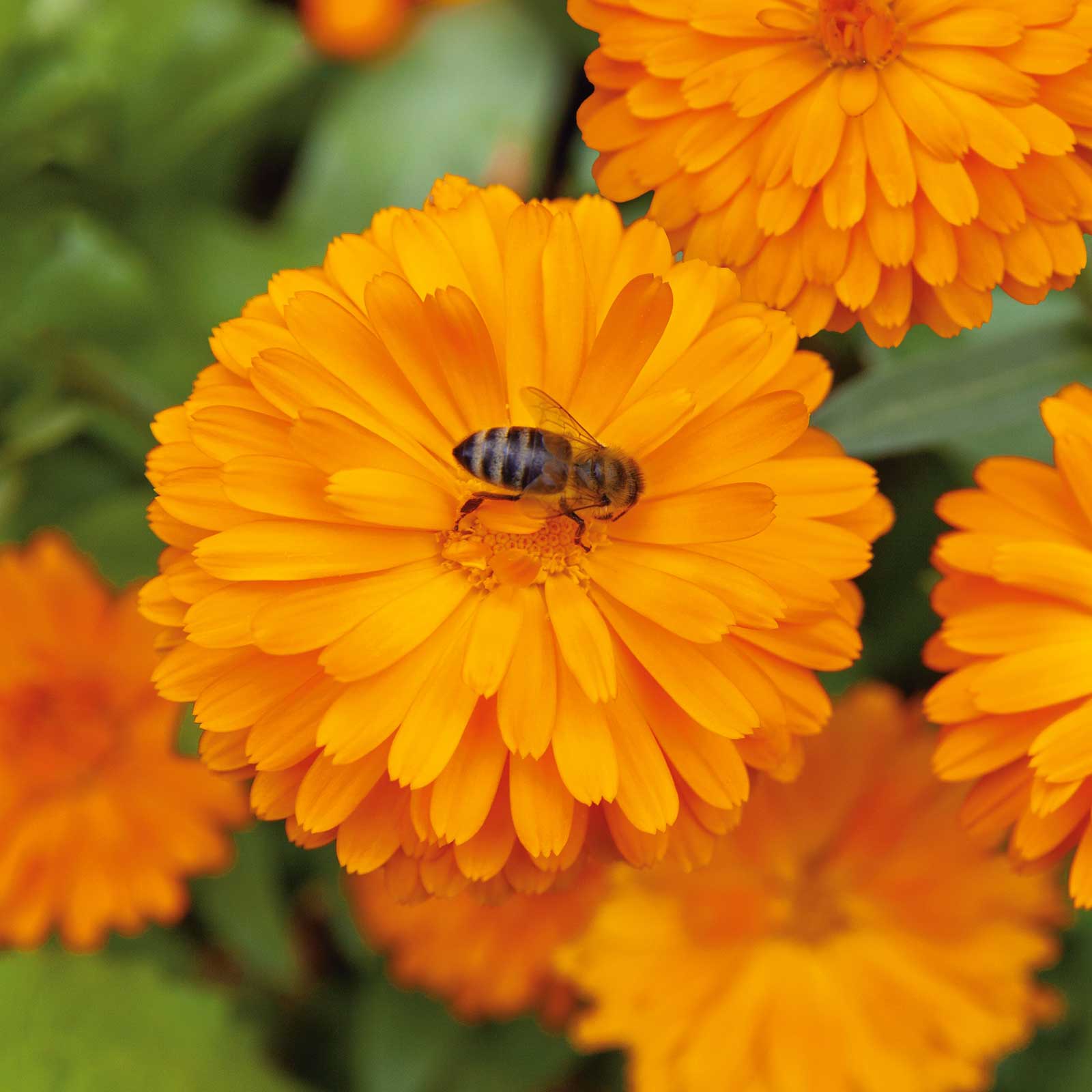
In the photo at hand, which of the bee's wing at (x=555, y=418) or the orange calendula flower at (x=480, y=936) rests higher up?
the bee's wing at (x=555, y=418)

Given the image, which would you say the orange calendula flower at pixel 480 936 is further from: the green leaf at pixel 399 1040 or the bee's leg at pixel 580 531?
the bee's leg at pixel 580 531

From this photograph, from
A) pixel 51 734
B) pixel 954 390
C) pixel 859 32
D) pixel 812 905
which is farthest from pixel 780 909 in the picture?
pixel 859 32

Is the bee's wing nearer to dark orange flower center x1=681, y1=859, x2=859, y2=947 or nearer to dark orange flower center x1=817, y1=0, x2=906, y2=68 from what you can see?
dark orange flower center x1=817, y1=0, x2=906, y2=68

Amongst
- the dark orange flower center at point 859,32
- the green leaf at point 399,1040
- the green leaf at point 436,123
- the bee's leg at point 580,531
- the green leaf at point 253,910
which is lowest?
the green leaf at point 399,1040

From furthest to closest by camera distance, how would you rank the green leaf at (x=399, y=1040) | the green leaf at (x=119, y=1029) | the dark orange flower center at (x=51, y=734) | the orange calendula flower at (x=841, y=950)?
the green leaf at (x=399, y=1040)
the green leaf at (x=119, y=1029)
the dark orange flower center at (x=51, y=734)
the orange calendula flower at (x=841, y=950)

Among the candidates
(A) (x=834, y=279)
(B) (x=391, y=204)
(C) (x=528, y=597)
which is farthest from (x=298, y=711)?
(B) (x=391, y=204)

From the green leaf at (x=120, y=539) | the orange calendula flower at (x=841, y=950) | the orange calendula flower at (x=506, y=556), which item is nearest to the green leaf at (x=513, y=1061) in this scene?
the orange calendula flower at (x=841, y=950)
